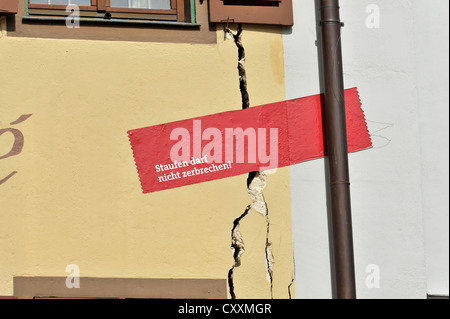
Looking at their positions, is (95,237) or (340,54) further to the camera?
(340,54)

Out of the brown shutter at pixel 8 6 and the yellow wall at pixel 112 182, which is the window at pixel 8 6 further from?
the yellow wall at pixel 112 182

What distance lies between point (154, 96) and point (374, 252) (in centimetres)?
178

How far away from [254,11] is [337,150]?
111 centimetres

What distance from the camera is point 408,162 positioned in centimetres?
811

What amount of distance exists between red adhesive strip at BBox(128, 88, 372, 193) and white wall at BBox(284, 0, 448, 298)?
0.10 m

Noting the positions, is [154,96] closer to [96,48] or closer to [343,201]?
[96,48]

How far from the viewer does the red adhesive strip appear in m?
7.75

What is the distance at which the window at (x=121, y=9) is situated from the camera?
310 inches

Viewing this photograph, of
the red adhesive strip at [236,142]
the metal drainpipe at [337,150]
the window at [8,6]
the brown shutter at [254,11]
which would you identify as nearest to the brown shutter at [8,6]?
the window at [8,6]

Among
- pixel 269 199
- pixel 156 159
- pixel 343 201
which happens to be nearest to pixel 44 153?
pixel 156 159

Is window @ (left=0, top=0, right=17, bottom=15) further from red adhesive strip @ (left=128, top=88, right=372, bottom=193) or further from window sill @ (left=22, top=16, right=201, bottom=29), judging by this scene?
red adhesive strip @ (left=128, top=88, right=372, bottom=193)

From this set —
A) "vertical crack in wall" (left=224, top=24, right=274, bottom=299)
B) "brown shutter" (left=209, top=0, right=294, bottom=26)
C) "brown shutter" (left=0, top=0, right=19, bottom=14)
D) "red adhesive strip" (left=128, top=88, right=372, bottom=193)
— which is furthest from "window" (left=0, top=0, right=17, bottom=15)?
"vertical crack in wall" (left=224, top=24, right=274, bottom=299)

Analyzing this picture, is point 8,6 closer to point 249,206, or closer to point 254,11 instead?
point 254,11

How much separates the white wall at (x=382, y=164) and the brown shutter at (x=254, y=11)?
0.36 ft
